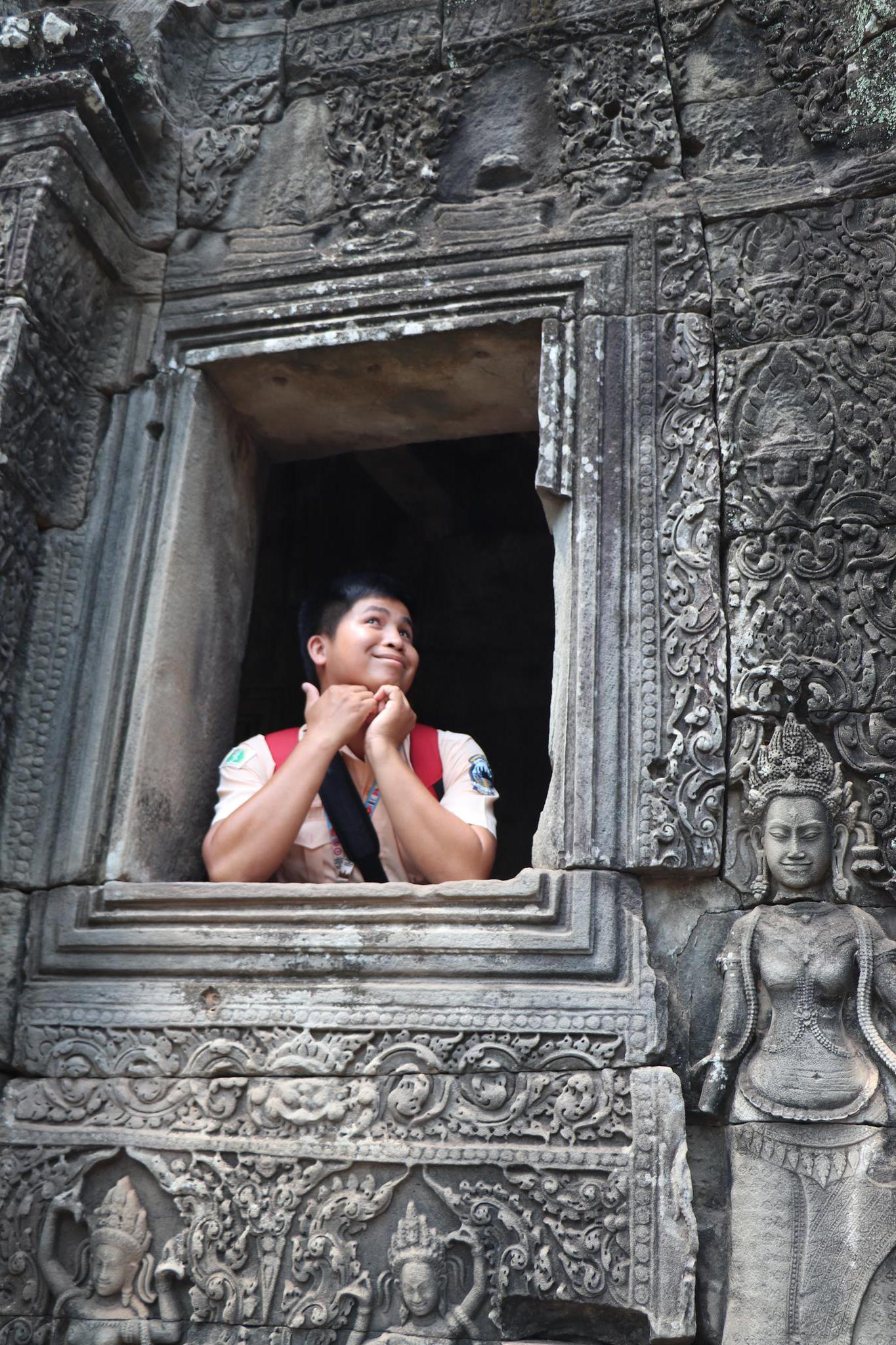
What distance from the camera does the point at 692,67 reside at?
4.37 metres

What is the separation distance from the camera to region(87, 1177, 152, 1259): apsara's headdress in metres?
3.30

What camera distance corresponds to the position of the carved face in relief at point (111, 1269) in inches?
129

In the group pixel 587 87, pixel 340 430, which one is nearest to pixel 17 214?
pixel 340 430

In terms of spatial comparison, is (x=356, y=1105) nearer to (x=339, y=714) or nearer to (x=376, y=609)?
(x=339, y=714)

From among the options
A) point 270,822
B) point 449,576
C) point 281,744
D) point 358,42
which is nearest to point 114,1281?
point 270,822

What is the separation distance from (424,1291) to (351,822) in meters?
1.34

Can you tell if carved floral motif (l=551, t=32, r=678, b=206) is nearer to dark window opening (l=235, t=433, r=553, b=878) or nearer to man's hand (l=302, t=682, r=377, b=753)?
man's hand (l=302, t=682, r=377, b=753)

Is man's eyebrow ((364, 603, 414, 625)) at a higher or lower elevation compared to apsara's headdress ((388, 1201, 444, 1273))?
higher

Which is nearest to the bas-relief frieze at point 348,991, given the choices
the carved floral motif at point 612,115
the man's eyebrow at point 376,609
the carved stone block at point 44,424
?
the man's eyebrow at point 376,609

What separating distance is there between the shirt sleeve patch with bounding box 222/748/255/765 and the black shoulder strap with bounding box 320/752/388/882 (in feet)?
0.86

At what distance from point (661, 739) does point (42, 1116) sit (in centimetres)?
184

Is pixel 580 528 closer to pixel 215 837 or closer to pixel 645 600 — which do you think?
pixel 645 600

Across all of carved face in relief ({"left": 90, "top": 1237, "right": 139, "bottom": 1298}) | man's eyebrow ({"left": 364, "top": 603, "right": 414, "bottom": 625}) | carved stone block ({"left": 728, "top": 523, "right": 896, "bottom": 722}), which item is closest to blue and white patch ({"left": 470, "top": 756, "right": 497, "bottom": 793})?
man's eyebrow ({"left": 364, "top": 603, "right": 414, "bottom": 625})

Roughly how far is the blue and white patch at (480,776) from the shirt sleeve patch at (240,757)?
0.67 m
